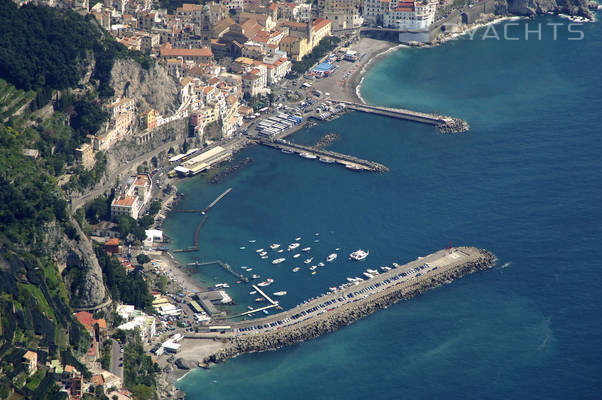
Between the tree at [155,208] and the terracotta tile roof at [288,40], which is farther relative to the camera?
the terracotta tile roof at [288,40]

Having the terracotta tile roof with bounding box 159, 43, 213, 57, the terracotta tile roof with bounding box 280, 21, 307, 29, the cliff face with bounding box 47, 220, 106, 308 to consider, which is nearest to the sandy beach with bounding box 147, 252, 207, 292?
the cliff face with bounding box 47, 220, 106, 308

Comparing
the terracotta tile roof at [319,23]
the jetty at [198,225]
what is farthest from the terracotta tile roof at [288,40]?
the jetty at [198,225]

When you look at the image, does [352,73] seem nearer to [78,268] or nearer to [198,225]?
[198,225]

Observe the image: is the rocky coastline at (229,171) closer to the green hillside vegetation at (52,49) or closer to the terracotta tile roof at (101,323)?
the green hillside vegetation at (52,49)

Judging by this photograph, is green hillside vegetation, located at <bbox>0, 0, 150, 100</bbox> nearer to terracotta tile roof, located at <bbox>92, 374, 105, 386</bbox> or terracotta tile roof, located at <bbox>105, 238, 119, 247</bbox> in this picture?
terracotta tile roof, located at <bbox>105, 238, 119, 247</bbox>

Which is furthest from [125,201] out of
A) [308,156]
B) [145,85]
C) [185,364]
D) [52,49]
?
[185,364]

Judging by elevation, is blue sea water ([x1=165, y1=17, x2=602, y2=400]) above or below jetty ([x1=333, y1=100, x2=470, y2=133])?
below
